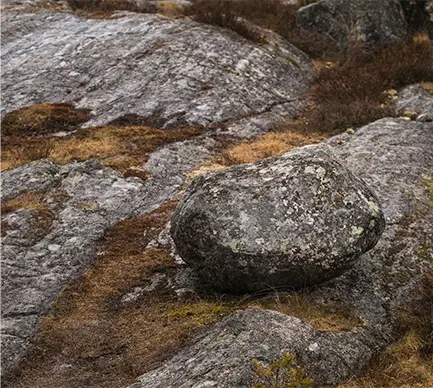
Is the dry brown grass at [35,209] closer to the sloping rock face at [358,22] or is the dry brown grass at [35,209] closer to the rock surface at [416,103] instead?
the rock surface at [416,103]

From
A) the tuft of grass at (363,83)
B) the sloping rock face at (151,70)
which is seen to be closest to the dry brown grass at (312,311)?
the tuft of grass at (363,83)

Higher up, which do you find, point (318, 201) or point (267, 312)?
point (318, 201)

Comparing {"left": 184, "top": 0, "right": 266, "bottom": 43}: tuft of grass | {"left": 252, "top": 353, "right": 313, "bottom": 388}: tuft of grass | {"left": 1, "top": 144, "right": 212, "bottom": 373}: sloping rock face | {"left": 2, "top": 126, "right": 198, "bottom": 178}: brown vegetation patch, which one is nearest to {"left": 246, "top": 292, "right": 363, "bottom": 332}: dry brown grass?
{"left": 252, "top": 353, "right": 313, "bottom": 388}: tuft of grass

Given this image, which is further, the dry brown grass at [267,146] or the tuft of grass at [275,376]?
the dry brown grass at [267,146]

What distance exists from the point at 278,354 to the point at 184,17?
17.8 m

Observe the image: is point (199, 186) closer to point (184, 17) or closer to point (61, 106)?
point (61, 106)

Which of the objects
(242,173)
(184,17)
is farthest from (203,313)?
(184,17)

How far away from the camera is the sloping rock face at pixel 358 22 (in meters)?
22.0

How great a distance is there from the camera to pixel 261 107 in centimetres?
1722

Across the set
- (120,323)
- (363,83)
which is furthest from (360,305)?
(363,83)

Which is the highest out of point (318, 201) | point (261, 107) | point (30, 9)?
point (30, 9)

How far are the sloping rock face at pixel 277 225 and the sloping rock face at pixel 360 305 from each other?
72 centimetres

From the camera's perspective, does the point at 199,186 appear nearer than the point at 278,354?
No

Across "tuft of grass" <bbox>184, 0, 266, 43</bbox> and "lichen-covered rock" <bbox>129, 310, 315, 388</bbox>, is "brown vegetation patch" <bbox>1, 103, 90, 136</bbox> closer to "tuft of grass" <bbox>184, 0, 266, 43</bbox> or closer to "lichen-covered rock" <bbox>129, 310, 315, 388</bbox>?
"tuft of grass" <bbox>184, 0, 266, 43</bbox>
